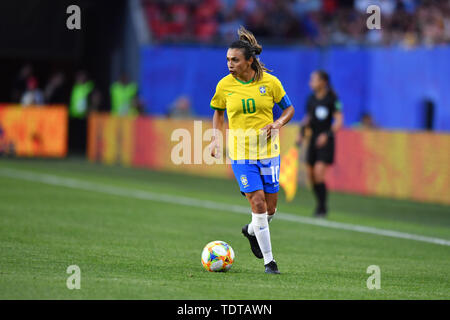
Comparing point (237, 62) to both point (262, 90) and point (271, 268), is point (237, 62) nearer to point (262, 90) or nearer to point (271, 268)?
point (262, 90)

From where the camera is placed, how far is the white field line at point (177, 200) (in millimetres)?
13738

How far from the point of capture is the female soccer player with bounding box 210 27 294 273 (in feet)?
30.2

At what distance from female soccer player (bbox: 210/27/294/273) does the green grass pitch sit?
2.13 feet

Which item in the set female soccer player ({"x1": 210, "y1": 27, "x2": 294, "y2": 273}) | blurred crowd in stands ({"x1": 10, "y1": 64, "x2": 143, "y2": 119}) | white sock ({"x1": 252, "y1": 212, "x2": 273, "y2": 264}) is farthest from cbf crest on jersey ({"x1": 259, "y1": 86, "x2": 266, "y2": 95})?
blurred crowd in stands ({"x1": 10, "y1": 64, "x2": 143, "y2": 119})

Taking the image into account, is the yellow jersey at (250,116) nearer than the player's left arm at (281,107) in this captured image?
No

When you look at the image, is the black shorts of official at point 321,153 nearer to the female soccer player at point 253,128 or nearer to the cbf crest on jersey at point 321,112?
the cbf crest on jersey at point 321,112

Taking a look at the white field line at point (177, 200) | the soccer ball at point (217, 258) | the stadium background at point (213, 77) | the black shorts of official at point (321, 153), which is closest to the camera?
the soccer ball at point (217, 258)

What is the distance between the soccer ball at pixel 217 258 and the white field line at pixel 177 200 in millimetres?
4562

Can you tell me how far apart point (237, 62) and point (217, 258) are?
1.94m

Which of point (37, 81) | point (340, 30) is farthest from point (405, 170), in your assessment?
point (37, 81)

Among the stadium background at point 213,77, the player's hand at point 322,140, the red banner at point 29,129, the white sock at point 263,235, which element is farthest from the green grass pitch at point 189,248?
the red banner at point 29,129

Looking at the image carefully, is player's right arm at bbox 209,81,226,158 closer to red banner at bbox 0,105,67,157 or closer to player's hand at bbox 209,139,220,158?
player's hand at bbox 209,139,220,158

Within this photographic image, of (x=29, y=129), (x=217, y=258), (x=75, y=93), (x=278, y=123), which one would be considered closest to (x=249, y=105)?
(x=278, y=123)

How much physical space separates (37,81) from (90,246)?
80.3 feet
